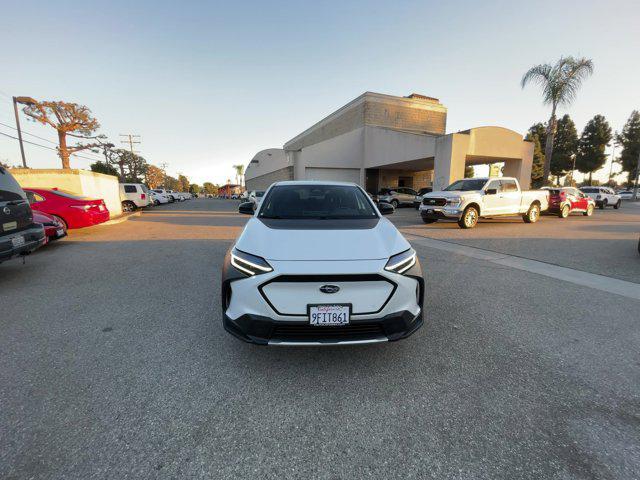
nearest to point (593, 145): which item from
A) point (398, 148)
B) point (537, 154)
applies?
point (537, 154)

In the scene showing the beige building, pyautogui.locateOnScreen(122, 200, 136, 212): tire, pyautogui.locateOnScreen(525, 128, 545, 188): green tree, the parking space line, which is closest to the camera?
the parking space line

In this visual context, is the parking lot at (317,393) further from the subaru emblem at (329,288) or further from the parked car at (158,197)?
the parked car at (158,197)

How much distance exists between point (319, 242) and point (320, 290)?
0.49m

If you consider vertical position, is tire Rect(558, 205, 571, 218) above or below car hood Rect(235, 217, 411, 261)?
below

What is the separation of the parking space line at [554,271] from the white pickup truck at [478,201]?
12.1 feet

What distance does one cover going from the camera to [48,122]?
2948 cm

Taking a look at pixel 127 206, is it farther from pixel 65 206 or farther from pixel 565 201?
pixel 565 201

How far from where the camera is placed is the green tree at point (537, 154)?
4791cm

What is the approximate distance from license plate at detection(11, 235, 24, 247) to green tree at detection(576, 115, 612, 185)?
2661 inches

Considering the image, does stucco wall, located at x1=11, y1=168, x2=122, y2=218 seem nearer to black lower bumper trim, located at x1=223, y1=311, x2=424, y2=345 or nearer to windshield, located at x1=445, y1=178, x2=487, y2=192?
black lower bumper trim, located at x1=223, y1=311, x2=424, y2=345

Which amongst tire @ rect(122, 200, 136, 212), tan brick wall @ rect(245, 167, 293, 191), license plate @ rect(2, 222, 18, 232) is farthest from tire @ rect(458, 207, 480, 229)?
tire @ rect(122, 200, 136, 212)

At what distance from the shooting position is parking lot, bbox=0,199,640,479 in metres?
1.74

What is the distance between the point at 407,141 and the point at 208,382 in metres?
23.4

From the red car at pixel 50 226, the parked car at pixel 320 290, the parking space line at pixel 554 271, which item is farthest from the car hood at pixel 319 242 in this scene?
the red car at pixel 50 226
